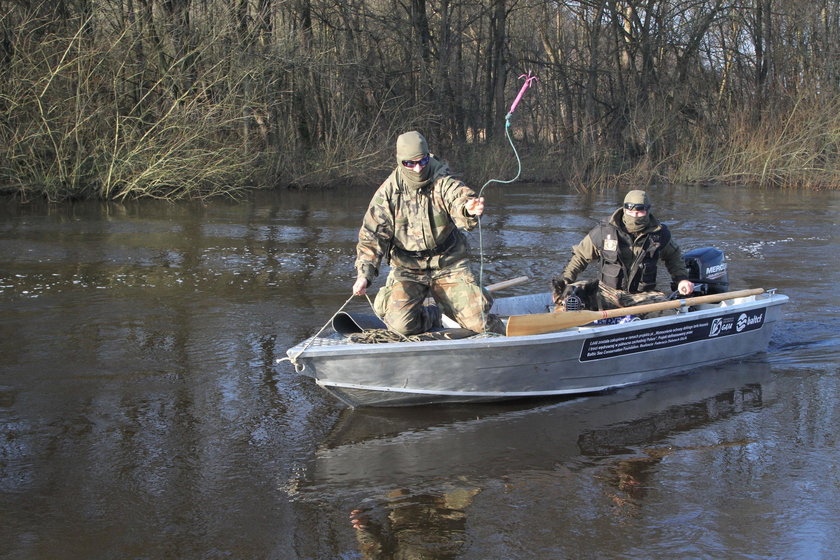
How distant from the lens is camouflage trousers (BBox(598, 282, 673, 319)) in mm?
7020

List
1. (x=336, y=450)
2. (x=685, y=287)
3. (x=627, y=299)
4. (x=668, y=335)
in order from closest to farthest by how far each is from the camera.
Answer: (x=336, y=450)
(x=668, y=335)
(x=685, y=287)
(x=627, y=299)

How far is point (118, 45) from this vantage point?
57.3ft

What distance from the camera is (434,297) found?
20.7 ft

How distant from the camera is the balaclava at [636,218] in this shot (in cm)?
682

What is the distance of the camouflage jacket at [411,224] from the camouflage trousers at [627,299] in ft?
5.01

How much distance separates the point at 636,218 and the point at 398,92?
1872 centimetres

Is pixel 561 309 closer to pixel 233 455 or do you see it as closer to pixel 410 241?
pixel 410 241

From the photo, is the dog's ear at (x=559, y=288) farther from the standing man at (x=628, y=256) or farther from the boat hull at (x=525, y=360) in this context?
the boat hull at (x=525, y=360)

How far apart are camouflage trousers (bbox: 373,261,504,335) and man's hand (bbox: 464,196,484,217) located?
62 cm

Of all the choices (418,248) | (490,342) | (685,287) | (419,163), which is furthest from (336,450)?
(685,287)

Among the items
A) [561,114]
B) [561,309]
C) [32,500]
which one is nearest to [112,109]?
[561,309]

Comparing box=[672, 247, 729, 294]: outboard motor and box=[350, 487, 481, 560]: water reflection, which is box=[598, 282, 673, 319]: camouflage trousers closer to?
box=[672, 247, 729, 294]: outboard motor

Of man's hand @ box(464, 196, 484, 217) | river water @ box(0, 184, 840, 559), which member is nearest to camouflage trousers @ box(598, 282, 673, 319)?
river water @ box(0, 184, 840, 559)

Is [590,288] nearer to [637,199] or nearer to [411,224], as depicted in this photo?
[637,199]
